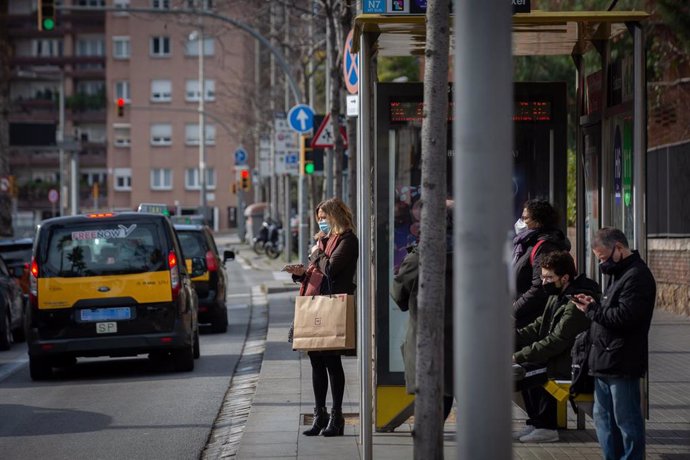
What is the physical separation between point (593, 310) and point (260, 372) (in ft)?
23.5

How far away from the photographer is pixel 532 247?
9.42 metres

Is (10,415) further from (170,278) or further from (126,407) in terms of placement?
(170,278)

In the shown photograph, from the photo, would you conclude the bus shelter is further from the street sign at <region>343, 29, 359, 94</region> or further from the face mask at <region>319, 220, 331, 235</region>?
the street sign at <region>343, 29, 359, 94</region>

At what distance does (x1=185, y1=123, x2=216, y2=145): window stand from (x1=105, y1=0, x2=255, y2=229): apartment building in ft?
0.22

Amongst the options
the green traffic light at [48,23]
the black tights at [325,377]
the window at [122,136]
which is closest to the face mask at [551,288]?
the black tights at [325,377]

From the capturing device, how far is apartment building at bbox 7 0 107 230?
3716 inches

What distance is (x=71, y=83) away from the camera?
9656cm

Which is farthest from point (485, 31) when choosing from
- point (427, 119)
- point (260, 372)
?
point (260, 372)

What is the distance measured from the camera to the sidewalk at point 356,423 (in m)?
8.90

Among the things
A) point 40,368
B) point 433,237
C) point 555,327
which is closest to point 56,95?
point 40,368

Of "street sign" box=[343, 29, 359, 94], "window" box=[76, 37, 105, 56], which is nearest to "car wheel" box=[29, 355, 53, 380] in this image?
"street sign" box=[343, 29, 359, 94]

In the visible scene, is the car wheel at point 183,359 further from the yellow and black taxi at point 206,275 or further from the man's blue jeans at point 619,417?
the man's blue jeans at point 619,417

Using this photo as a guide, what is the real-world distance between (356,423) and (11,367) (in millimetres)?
7540

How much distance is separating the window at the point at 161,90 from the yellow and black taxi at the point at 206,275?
72.0 meters
